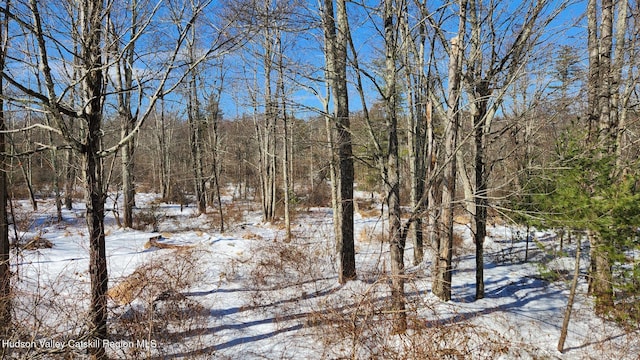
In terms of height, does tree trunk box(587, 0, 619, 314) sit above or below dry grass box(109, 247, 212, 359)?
above

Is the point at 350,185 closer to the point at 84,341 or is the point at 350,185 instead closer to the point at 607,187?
the point at 607,187

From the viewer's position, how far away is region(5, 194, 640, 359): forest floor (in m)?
3.89

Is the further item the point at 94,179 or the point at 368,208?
the point at 368,208

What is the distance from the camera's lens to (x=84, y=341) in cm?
346

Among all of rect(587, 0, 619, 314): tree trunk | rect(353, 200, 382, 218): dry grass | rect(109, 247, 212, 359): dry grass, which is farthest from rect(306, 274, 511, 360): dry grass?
rect(353, 200, 382, 218): dry grass

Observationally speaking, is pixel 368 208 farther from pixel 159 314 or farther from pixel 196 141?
pixel 159 314

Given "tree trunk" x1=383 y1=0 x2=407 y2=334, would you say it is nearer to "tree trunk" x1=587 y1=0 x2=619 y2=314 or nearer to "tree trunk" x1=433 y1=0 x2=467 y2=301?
"tree trunk" x1=433 y1=0 x2=467 y2=301

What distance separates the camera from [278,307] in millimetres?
5672

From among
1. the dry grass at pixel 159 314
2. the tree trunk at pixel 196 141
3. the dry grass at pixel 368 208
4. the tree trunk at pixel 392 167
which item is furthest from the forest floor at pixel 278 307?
the dry grass at pixel 368 208

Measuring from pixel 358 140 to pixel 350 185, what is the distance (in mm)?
1865

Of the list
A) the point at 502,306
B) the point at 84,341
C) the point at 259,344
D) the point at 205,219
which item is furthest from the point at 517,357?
the point at 205,219

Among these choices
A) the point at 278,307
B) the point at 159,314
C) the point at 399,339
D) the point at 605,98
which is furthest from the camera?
the point at 605,98

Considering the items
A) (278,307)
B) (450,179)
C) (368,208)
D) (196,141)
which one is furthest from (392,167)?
(368,208)

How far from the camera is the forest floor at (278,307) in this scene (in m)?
3.89
